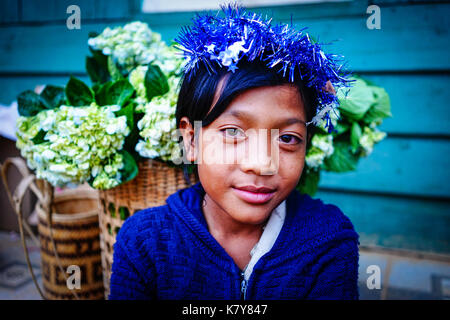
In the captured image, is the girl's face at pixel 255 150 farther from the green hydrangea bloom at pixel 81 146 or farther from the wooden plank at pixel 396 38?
the wooden plank at pixel 396 38

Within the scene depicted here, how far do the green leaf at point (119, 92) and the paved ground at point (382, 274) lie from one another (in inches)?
48.3

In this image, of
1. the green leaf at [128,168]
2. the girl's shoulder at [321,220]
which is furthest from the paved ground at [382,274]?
the green leaf at [128,168]

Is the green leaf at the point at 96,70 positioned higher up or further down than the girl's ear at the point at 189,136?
higher up

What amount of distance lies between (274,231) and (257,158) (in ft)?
1.09

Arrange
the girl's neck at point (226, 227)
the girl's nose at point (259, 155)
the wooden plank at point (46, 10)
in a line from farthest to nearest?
the wooden plank at point (46, 10)
the girl's neck at point (226, 227)
the girl's nose at point (259, 155)

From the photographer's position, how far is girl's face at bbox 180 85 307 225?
948 mm

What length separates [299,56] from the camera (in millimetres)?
984

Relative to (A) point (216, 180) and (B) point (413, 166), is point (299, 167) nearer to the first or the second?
(A) point (216, 180)

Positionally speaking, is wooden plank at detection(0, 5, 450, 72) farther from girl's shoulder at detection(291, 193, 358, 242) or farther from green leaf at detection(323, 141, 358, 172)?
girl's shoulder at detection(291, 193, 358, 242)

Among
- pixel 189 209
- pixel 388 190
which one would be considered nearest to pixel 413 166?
pixel 388 190

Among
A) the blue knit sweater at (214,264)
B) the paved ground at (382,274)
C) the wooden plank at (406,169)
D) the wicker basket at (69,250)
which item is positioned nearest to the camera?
the blue knit sweater at (214,264)

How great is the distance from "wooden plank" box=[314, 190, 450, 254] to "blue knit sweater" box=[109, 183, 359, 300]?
151 cm

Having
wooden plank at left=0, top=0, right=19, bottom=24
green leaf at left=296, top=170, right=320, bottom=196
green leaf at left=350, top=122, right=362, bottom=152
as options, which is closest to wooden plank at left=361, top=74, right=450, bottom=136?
green leaf at left=350, top=122, right=362, bottom=152

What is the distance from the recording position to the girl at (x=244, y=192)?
961 millimetres
